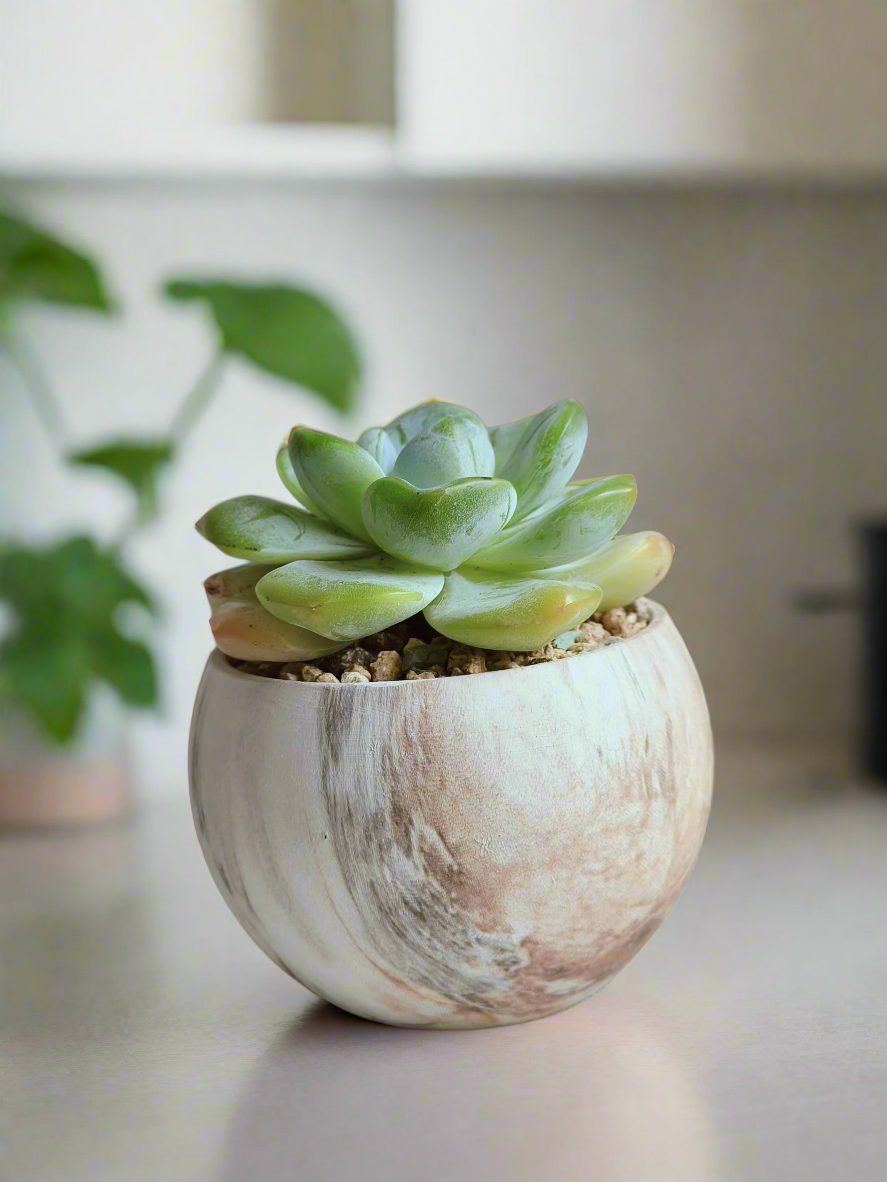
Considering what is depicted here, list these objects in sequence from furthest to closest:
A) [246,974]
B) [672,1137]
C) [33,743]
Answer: [33,743] → [246,974] → [672,1137]

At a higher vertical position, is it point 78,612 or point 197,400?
point 197,400

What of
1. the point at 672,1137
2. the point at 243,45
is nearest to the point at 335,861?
the point at 672,1137

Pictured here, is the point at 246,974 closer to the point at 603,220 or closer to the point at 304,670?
the point at 304,670

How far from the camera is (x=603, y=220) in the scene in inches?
41.9

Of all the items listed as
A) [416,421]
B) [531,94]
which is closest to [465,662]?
[416,421]

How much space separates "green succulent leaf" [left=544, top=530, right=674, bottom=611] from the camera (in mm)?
480

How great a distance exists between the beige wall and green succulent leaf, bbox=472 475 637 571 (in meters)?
0.64

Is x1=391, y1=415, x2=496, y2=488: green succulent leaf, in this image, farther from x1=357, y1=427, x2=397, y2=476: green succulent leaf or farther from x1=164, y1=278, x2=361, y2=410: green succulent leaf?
x1=164, y1=278, x2=361, y2=410: green succulent leaf

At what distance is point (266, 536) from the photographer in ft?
1.56

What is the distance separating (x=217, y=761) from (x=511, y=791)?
119mm

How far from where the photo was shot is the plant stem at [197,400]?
1.02 m

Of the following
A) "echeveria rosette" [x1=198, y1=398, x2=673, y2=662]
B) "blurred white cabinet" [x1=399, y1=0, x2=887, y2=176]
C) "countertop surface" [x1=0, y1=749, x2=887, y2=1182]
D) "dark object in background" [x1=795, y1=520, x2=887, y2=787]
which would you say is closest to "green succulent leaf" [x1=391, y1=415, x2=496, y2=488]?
"echeveria rosette" [x1=198, y1=398, x2=673, y2=662]

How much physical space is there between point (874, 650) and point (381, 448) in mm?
574

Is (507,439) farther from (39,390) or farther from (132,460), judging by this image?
(39,390)
